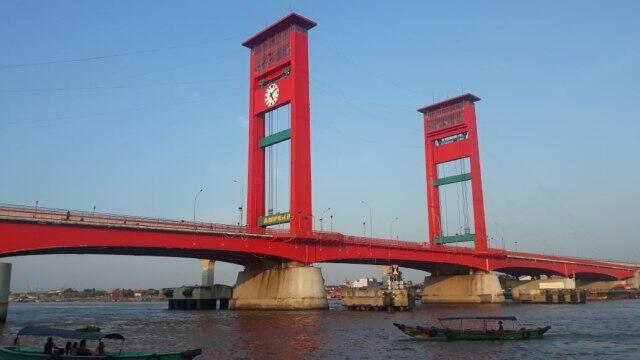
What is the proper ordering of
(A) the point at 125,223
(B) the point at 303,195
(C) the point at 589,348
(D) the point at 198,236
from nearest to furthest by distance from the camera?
(C) the point at 589,348, (A) the point at 125,223, (D) the point at 198,236, (B) the point at 303,195

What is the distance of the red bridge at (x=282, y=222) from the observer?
50.6 metres

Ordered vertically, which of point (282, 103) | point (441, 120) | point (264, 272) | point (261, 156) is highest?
point (441, 120)

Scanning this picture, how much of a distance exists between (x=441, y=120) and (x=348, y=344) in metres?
79.3

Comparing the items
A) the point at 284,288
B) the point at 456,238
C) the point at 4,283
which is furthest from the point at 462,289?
the point at 4,283

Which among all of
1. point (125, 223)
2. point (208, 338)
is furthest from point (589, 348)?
point (125, 223)

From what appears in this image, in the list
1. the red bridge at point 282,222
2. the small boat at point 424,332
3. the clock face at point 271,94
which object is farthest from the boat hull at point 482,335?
the clock face at point 271,94

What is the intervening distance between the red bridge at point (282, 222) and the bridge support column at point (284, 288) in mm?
267

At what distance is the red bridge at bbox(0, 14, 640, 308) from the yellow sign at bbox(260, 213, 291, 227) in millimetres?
134

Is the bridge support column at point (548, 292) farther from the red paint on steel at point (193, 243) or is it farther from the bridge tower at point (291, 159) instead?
Answer: the bridge tower at point (291, 159)

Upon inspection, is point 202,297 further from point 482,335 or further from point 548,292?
point 482,335

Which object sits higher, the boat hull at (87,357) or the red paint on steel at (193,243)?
the red paint on steel at (193,243)

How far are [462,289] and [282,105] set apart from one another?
51068 mm

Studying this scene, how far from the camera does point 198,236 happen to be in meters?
60.0

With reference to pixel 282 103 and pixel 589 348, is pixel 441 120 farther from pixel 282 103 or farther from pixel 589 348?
pixel 589 348
